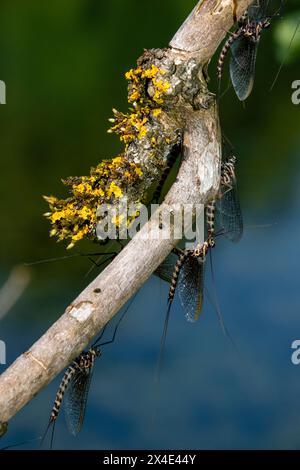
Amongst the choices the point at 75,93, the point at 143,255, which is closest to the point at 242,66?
the point at 143,255

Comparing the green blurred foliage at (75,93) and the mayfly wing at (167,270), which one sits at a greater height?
the green blurred foliage at (75,93)

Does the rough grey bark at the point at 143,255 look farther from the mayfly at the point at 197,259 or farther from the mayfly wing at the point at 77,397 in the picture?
the mayfly wing at the point at 77,397

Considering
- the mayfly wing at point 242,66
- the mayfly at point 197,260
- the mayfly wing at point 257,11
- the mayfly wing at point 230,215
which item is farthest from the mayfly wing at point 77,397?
the mayfly wing at point 257,11

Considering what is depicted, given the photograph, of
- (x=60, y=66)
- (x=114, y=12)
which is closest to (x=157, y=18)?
(x=114, y=12)

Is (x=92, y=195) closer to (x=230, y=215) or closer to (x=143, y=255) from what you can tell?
(x=143, y=255)

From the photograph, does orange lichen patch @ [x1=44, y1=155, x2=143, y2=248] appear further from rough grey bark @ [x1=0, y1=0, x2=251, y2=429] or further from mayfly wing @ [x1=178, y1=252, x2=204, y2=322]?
mayfly wing @ [x1=178, y1=252, x2=204, y2=322]

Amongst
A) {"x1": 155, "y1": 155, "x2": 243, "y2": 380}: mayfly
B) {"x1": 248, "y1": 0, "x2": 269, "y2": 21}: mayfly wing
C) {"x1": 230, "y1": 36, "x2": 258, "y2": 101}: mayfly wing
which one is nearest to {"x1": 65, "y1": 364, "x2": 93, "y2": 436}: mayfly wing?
{"x1": 155, "y1": 155, "x2": 243, "y2": 380}: mayfly
